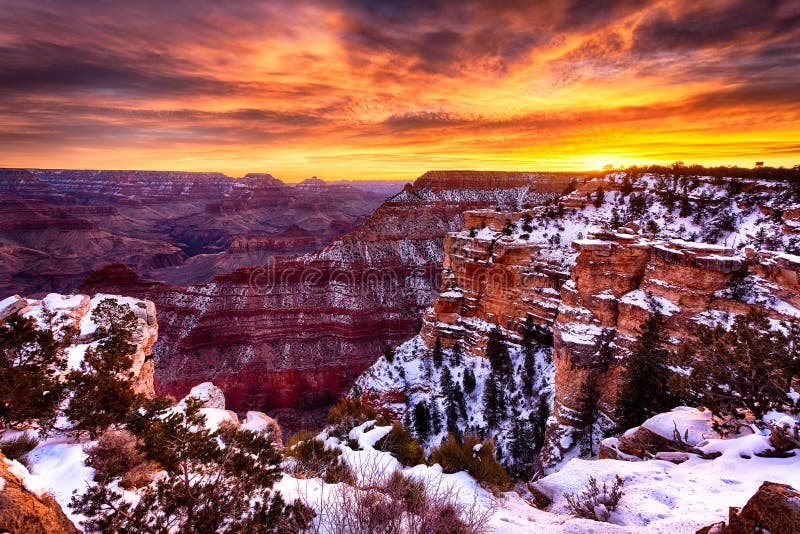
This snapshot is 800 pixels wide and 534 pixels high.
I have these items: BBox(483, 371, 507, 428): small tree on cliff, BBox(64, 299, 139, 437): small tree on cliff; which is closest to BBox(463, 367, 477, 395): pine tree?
BBox(483, 371, 507, 428): small tree on cliff

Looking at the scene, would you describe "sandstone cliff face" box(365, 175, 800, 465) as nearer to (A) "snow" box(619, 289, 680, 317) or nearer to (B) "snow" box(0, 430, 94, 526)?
(A) "snow" box(619, 289, 680, 317)

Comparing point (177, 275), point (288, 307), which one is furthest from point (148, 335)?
point (177, 275)

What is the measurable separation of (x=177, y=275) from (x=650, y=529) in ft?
389

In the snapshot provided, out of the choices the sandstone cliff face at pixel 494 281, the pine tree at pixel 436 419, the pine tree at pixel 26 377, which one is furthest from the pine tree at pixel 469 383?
the pine tree at pixel 26 377

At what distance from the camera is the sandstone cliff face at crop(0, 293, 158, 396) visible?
12.7 m

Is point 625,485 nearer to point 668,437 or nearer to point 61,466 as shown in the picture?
point 668,437

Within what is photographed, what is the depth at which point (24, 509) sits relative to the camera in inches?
154

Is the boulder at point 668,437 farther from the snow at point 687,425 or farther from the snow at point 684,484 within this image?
the snow at point 684,484

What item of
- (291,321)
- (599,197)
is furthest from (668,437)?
(291,321)

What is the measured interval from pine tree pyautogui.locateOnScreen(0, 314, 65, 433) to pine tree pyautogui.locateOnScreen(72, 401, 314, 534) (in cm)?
268

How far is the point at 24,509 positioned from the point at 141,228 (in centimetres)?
18629

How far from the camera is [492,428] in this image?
71.5 feet

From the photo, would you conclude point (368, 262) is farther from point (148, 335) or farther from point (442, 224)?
point (148, 335)

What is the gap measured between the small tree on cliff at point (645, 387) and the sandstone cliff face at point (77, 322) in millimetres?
18108
